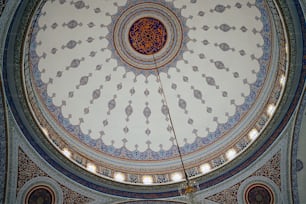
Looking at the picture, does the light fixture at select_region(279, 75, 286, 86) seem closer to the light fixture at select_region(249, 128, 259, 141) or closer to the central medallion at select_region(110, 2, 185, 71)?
the light fixture at select_region(249, 128, 259, 141)

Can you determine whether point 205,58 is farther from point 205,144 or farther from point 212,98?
point 205,144

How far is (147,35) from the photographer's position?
13.9m

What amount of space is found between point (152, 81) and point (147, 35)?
1.98 metres

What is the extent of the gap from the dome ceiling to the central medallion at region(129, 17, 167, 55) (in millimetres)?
41

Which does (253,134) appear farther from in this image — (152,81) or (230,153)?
(152,81)

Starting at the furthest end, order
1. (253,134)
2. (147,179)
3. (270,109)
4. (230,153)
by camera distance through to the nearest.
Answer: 1. (147,179)
2. (230,153)
3. (253,134)
4. (270,109)

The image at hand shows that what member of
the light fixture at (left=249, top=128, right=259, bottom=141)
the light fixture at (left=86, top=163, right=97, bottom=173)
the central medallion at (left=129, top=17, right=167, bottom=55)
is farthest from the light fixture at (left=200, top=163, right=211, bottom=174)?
the central medallion at (left=129, top=17, right=167, bottom=55)

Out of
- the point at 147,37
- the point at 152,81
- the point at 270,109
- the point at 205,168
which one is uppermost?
the point at 147,37

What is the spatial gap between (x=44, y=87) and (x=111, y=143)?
11.5 feet

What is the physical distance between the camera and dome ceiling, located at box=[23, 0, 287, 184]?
1263cm

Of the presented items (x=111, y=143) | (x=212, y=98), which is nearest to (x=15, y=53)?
(x=111, y=143)

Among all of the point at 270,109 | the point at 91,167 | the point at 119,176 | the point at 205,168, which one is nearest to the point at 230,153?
the point at 205,168

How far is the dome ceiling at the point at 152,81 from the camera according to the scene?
41.4 ft

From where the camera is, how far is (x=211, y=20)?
13.5 metres
